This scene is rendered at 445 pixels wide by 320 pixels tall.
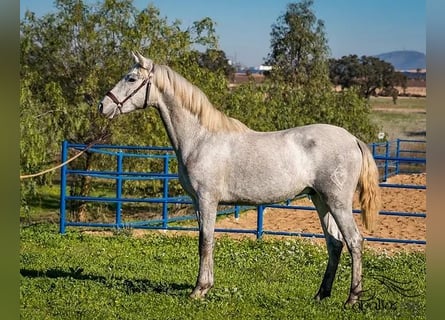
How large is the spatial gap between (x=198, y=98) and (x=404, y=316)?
7.30 ft

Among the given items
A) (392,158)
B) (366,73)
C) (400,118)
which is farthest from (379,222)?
Answer: (366,73)

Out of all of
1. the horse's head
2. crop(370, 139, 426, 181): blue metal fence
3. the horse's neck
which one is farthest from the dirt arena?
the horse's head

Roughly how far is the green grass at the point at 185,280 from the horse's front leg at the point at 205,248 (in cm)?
10

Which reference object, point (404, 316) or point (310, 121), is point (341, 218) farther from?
point (310, 121)

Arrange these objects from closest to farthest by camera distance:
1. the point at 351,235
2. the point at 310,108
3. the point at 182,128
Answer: the point at 351,235
the point at 182,128
the point at 310,108

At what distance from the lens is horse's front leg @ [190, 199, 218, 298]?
187 inches

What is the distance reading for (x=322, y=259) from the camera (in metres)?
6.68

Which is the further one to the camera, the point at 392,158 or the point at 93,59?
the point at 93,59

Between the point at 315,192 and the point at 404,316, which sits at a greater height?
the point at 315,192

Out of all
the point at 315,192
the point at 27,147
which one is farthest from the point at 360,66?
the point at 315,192

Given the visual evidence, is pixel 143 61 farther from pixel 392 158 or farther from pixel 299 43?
pixel 299 43

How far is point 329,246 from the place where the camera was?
4938mm

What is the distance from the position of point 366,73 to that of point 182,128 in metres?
40.8

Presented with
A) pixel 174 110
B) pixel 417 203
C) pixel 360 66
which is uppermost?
pixel 360 66
